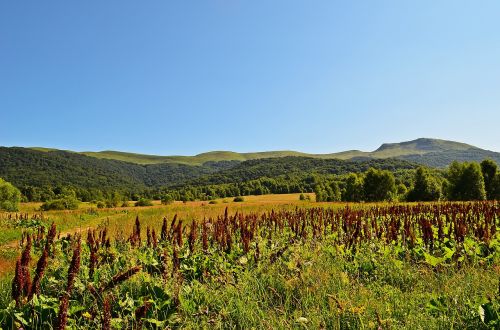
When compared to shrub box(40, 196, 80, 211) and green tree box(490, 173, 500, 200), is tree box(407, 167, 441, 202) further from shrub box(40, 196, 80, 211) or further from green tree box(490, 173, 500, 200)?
shrub box(40, 196, 80, 211)

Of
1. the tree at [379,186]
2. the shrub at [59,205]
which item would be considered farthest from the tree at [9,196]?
the tree at [379,186]

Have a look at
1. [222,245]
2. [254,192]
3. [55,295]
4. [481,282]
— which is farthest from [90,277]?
[254,192]

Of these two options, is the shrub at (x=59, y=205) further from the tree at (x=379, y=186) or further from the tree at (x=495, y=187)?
the tree at (x=495, y=187)

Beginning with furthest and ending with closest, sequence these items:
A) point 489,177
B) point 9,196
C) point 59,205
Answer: point 9,196, point 59,205, point 489,177

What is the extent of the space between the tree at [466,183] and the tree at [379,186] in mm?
12108

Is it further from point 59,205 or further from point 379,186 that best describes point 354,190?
point 59,205

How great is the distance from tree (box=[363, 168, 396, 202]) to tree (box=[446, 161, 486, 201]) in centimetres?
1211

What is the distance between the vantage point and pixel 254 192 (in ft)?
500

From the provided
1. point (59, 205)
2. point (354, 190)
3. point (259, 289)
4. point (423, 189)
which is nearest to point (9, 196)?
point (59, 205)

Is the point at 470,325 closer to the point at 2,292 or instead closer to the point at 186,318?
the point at 186,318

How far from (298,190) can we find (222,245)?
14819cm

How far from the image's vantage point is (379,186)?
65438mm

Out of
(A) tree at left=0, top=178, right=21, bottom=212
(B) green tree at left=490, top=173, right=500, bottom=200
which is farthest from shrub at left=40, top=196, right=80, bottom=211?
(B) green tree at left=490, top=173, right=500, bottom=200

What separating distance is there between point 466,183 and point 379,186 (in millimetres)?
16085
